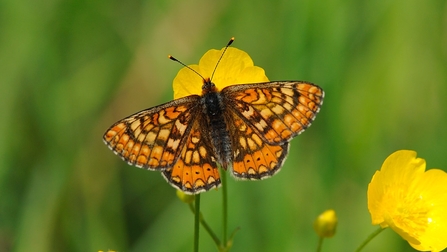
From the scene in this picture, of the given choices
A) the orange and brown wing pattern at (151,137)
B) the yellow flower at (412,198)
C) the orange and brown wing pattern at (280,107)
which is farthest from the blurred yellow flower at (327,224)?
the orange and brown wing pattern at (151,137)

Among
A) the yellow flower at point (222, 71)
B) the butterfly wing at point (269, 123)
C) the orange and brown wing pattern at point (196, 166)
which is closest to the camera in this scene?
the orange and brown wing pattern at point (196, 166)

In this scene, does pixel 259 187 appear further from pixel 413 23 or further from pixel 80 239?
pixel 413 23

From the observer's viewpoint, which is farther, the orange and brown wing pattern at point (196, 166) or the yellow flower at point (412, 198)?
the yellow flower at point (412, 198)

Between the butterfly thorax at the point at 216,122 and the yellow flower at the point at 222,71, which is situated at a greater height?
the yellow flower at the point at 222,71

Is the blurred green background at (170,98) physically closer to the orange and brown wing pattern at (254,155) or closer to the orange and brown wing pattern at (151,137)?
the orange and brown wing pattern at (254,155)

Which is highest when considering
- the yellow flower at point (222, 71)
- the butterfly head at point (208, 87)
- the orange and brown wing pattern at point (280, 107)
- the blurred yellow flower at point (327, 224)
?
the yellow flower at point (222, 71)

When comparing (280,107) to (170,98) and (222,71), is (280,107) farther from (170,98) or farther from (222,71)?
(170,98)

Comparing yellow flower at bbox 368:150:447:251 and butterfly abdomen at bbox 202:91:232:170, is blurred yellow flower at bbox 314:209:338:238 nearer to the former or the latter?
yellow flower at bbox 368:150:447:251
